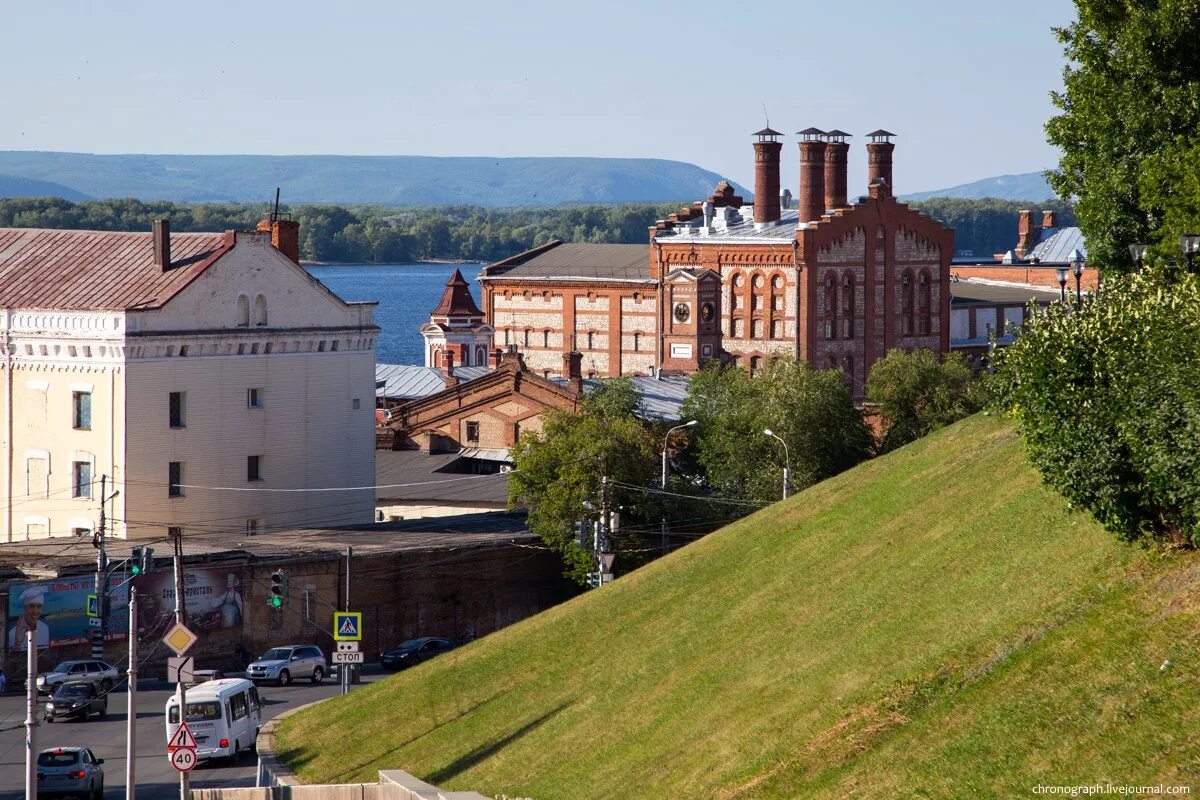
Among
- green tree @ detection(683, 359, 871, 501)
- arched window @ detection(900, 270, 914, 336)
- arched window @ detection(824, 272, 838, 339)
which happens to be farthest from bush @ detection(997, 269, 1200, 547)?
arched window @ detection(900, 270, 914, 336)

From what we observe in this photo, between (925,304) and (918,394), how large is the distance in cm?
3440

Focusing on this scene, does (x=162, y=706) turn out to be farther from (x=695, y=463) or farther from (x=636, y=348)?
(x=636, y=348)

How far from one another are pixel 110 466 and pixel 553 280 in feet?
186

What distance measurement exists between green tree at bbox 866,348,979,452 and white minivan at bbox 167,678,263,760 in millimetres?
39949

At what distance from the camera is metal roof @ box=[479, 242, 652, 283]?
114 meters

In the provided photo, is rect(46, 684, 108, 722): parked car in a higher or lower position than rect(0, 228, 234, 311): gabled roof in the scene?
lower

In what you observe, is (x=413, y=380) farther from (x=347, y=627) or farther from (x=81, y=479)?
(x=347, y=627)

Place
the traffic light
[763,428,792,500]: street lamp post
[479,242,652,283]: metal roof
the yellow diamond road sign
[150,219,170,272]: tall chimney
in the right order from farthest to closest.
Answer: [479,242,652,283]: metal roof < [150,219,170,272]: tall chimney < [763,428,792,500]: street lamp post < the traffic light < the yellow diamond road sign

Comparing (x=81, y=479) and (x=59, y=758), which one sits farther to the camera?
(x=81, y=479)

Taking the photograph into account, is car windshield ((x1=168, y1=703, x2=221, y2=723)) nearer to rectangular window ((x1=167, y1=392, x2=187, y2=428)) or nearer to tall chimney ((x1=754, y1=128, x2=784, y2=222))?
rectangular window ((x1=167, y1=392, x2=187, y2=428))

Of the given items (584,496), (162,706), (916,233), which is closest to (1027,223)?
(916,233)

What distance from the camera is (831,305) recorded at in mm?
105875

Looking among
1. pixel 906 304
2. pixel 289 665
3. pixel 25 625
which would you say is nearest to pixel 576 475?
pixel 289 665

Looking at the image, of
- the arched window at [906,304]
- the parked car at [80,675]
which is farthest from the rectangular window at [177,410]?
the arched window at [906,304]
